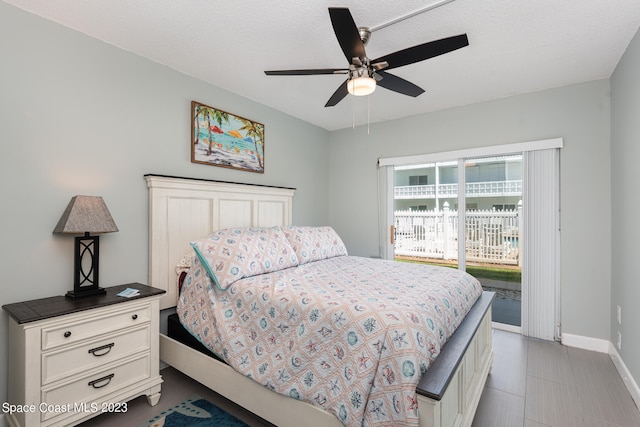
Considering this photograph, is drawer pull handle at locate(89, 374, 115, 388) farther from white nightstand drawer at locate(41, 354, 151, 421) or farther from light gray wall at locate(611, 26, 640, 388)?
light gray wall at locate(611, 26, 640, 388)

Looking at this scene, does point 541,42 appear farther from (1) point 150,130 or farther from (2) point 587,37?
(1) point 150,130

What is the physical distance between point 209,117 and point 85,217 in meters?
1.44

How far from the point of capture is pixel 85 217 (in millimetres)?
1960

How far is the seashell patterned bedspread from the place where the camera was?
4.42ft

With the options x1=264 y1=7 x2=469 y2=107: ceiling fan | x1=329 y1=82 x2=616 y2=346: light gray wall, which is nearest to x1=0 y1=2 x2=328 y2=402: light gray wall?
x1=264 y1=7 x2=469 y2=107: ceiling fan

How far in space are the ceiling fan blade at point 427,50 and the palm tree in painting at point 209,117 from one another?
180 cm

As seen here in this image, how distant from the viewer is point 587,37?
2.21 metres

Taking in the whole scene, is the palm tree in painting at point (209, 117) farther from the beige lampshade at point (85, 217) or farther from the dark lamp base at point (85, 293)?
the dark lamp base at point (85, 293)

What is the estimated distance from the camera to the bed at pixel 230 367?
141cm

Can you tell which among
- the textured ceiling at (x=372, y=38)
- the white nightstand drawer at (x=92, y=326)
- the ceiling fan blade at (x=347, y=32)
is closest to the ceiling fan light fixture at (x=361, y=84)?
the ceiling fan blade at (x=347, y=32)

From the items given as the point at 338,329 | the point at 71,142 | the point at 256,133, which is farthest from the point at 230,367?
the point at 256,133

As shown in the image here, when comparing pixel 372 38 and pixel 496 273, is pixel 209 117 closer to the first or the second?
pixel 372 38

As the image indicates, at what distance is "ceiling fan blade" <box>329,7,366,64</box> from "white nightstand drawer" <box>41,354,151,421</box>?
92.5 inches

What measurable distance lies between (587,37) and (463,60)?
82 cm
